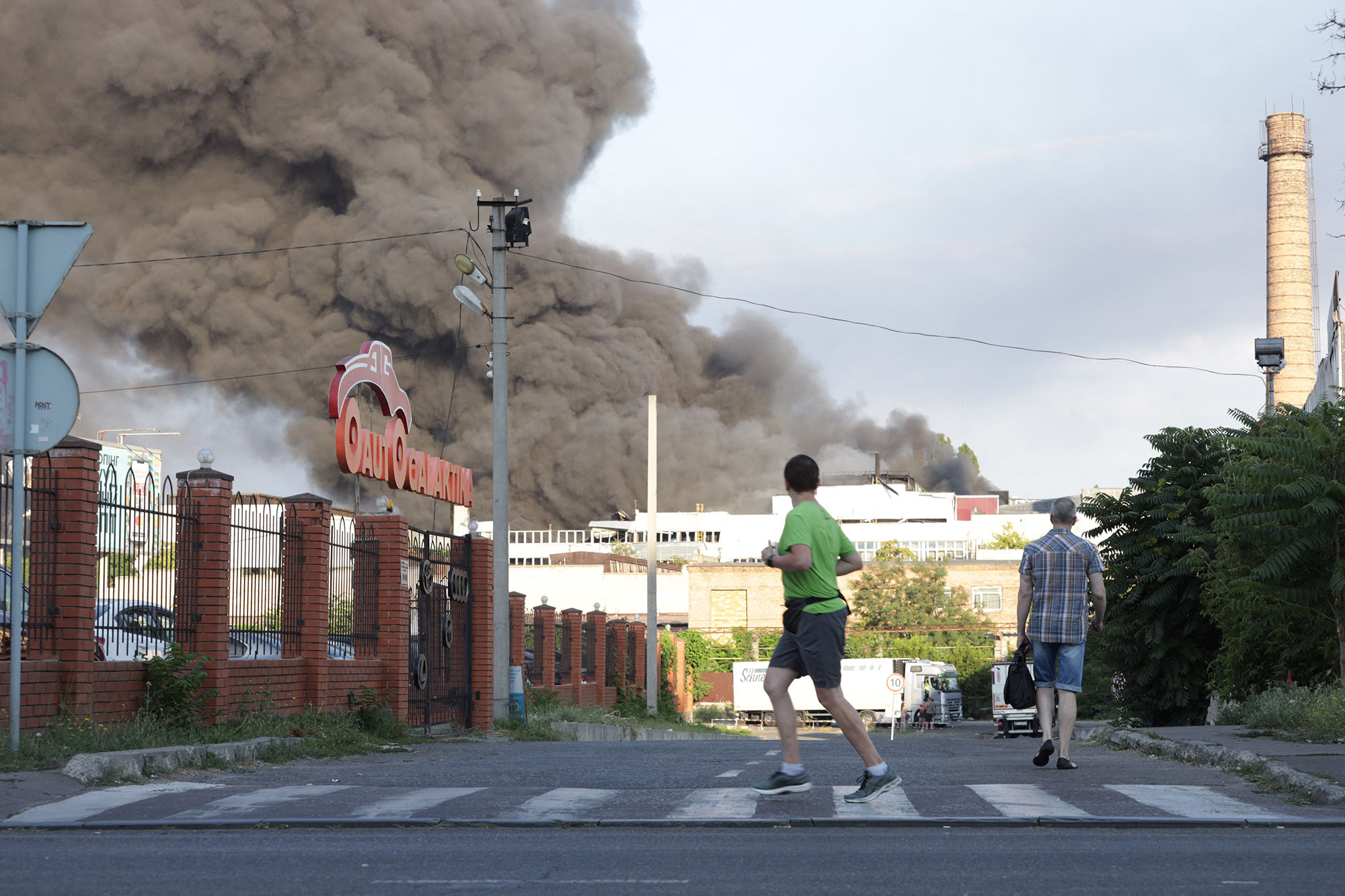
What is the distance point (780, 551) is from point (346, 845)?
7.80 feet

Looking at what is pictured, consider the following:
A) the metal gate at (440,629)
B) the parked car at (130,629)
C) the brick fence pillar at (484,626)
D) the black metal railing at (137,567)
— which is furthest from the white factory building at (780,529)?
the parked car at (130,629)

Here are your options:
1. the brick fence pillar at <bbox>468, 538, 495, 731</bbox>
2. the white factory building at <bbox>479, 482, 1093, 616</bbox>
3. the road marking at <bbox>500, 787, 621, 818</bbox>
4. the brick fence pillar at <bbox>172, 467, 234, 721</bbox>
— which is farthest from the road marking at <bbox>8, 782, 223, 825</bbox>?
the white factory building at <bbox>479, 482, 1093, 616</bbox>

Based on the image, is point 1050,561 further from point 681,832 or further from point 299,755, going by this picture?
point 299,755

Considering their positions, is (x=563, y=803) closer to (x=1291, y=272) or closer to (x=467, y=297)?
(x=467, y=297)

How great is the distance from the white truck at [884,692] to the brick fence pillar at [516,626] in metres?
21.3

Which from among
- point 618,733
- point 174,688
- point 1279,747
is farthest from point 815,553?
point 618,733

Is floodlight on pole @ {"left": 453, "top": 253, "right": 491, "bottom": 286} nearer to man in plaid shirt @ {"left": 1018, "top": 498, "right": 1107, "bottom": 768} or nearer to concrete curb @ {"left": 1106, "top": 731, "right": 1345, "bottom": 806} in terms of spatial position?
concrete curb @ {"left": 1106, "top": 731, "right": 1345, "bottom": 806}

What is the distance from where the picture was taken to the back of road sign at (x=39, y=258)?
26.7 feet

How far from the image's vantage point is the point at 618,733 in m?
23.6

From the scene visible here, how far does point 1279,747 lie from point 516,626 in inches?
513

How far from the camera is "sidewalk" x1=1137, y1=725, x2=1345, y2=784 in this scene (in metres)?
7.55

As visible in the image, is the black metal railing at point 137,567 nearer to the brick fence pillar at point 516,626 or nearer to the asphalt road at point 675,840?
the asphalt road at point 675,840

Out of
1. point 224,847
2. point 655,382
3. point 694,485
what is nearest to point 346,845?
point 224,847

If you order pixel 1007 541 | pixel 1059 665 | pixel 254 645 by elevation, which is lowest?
pixel 254 645
